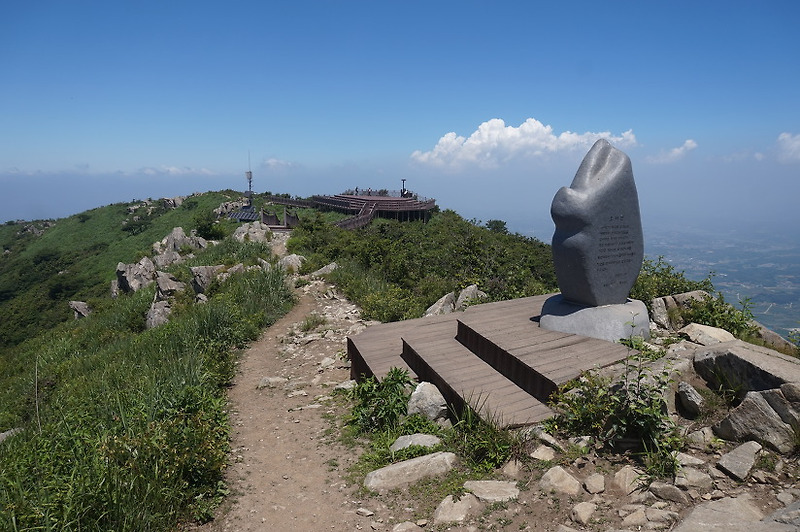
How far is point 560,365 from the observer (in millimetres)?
5492

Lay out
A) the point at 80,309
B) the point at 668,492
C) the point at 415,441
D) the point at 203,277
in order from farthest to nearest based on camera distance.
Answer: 1. the point at 80,309
2. the point at 203,277
3. the point at 415,441
4. the point at 668,492

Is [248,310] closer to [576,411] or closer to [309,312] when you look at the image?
[309,312]

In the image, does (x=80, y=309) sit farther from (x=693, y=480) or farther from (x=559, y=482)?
(x=693, y=480)

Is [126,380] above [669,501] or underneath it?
underneath

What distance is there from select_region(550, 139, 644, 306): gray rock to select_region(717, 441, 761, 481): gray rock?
3261 mm

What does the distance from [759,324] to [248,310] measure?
9.97 metres

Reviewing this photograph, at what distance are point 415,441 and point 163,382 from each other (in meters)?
3.47

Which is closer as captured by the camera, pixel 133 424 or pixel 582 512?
pixel 582 512

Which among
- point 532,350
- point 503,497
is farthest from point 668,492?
point 532,350

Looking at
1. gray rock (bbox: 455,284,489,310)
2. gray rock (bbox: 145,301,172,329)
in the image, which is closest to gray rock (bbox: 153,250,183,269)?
gray rock (bbox: 145,301,172,329)

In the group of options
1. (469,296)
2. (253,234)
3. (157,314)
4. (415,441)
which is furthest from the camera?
(253,234)

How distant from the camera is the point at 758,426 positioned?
3.78 m

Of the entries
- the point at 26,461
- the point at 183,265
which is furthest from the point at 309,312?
the point at 183,265

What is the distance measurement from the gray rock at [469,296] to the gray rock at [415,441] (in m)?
4.95
